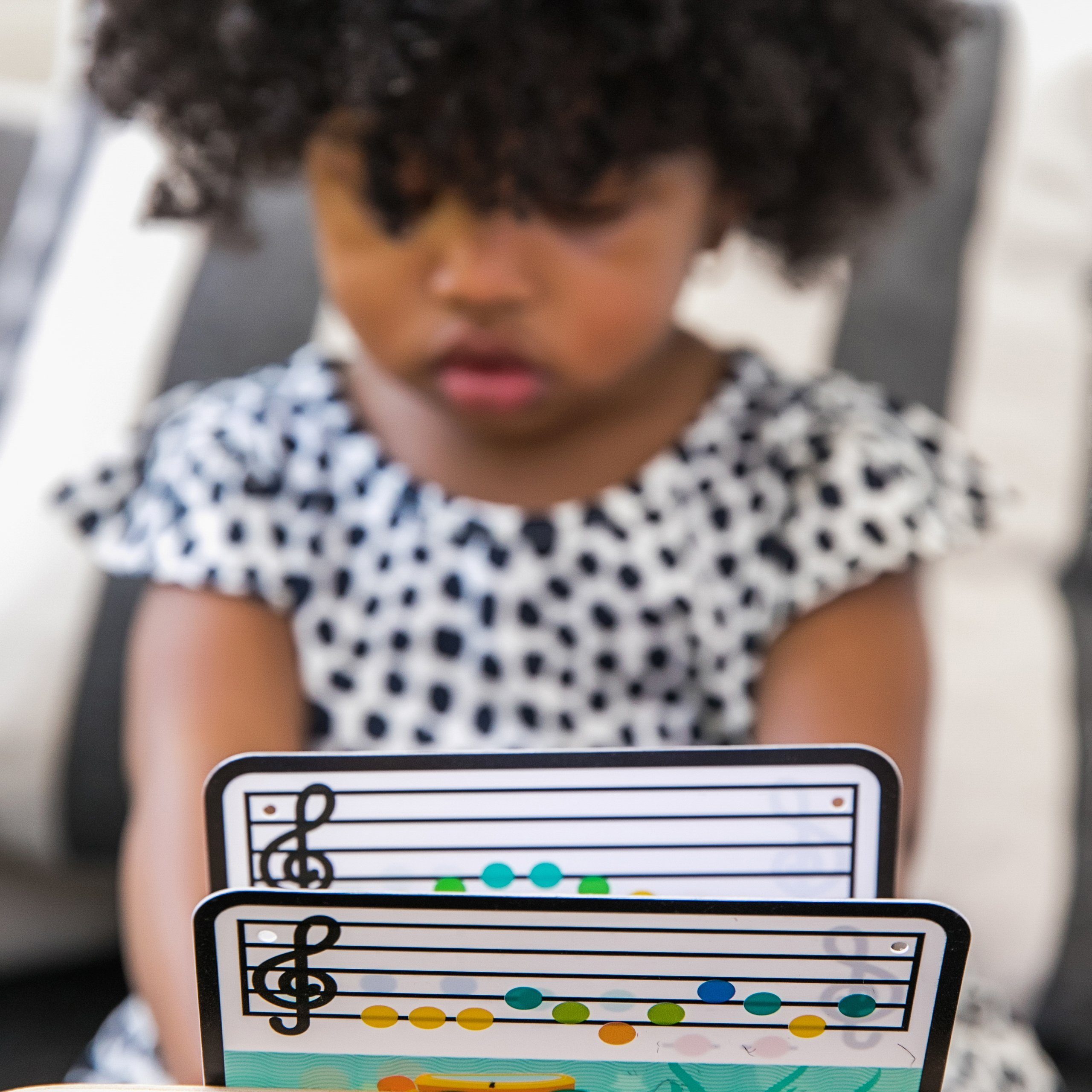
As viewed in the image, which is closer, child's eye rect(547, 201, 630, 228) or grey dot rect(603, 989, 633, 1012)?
grey dot rect(603, 989, 633, 1012)

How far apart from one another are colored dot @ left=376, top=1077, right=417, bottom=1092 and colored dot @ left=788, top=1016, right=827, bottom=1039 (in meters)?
0.10

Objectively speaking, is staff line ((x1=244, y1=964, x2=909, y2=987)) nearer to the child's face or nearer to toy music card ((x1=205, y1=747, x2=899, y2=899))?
toy music card ((x1=205, y1=747, x2=899, y2=899))

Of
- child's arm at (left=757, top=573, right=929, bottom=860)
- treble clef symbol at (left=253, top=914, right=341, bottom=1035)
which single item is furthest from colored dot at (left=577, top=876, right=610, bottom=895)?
child's arm at (left=757, top=573, right=929, bottom=860)

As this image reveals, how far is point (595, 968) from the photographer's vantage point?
1.04 feet

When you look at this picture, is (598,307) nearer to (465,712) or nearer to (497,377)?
(497,377)

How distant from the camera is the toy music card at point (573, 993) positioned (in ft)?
1.01

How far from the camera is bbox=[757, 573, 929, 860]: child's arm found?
0.60 metres

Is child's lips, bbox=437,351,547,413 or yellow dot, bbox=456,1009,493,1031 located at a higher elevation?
child's lips, bbox=437,351,547,413

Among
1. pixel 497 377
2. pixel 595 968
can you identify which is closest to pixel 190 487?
pixel 497 377

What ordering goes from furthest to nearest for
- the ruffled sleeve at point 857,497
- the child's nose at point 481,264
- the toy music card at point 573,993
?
1. the ruffled sleeve at point 857,497
2. the child's nose at point 481,264
3. the toy music card at point 573,993

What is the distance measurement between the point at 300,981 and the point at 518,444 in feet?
1.27

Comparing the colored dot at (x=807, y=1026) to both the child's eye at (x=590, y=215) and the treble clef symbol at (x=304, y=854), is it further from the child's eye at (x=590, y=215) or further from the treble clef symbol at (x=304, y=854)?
the child's eye at (x=590, y=215)

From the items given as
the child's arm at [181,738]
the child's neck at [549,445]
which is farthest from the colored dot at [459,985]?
the child's neck at [549,445]

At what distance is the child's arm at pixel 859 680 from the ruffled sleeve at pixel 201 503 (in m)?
0.26
